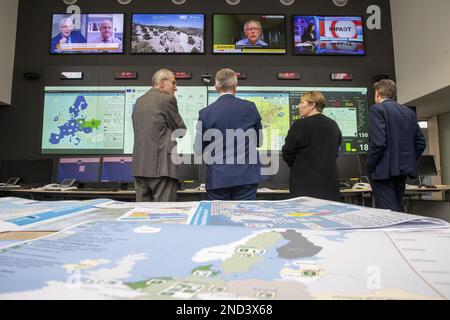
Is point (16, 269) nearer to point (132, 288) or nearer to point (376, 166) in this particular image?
point (132, 288)

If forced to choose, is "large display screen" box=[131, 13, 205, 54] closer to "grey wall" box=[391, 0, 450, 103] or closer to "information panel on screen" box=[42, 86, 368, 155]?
"information panel on screen" box=[42, 86, 368, 155]

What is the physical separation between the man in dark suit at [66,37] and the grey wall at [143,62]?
0.41 ft

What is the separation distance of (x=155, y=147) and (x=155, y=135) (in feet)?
0.24

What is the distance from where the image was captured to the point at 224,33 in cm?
381

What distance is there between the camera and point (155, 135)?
5.72 feet

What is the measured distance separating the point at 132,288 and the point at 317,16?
4.36 m

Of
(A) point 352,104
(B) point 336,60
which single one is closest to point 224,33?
(B) point 336,60

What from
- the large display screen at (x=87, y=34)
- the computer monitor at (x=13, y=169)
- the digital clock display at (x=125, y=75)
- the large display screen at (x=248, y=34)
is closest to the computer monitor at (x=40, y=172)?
the computer monitor at (x=13, y=169)

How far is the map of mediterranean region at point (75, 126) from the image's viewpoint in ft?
11.7

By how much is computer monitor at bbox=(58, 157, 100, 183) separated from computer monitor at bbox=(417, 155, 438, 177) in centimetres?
396

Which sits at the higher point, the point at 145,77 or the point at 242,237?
the point at 145,77

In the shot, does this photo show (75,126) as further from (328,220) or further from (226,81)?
(328,220)

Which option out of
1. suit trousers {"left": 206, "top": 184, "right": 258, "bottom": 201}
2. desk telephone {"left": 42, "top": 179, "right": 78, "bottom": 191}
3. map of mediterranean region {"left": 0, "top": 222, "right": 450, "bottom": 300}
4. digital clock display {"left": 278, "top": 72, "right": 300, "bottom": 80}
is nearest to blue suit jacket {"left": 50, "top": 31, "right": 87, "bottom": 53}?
desk telephone {"left": 42, "top": 179, "right": 78, "bottom": 191}

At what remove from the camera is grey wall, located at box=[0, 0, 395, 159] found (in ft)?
12.1
